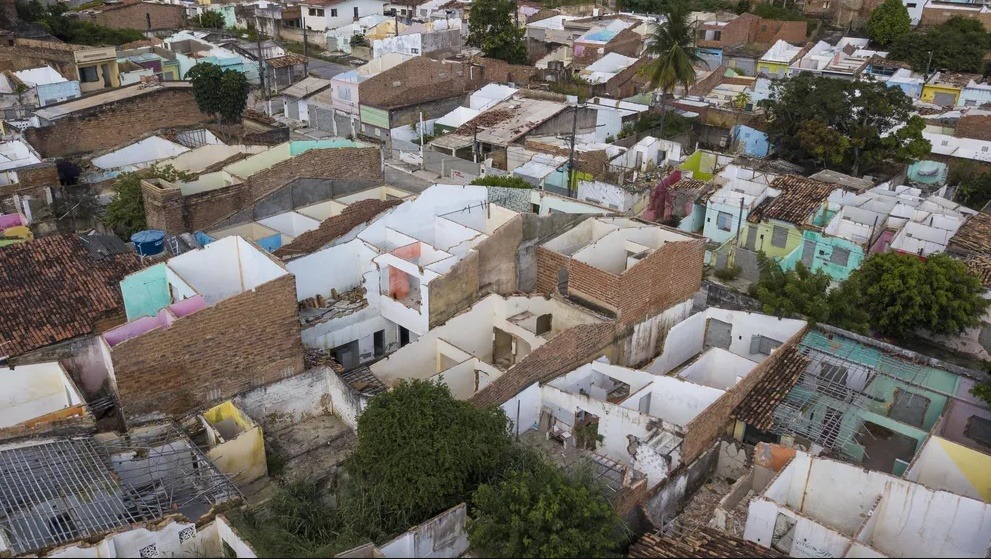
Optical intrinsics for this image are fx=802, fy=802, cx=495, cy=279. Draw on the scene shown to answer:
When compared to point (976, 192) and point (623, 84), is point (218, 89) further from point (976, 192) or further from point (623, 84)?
point (976, 192)

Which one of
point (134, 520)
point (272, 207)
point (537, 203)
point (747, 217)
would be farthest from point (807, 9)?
point (134, 520)

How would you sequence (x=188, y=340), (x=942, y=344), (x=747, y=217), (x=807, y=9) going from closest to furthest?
1. (x=188, y=340)
2. (x=942, y=344)
3. (x=747, y=217)
4. (x=807, y=9)

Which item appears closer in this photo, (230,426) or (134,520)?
(134,520)

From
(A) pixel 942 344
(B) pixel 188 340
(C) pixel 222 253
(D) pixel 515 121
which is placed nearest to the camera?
(B) pixel 188 340

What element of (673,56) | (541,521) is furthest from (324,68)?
(541,521)

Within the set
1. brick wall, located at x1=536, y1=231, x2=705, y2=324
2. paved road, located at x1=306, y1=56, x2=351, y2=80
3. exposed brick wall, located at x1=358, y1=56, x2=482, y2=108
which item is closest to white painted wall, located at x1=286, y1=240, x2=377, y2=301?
brick wall, located at x1=536, y1=231, x2=705, y2=324

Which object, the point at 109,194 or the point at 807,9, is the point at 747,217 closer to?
the point at 109,194

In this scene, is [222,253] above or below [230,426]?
above
